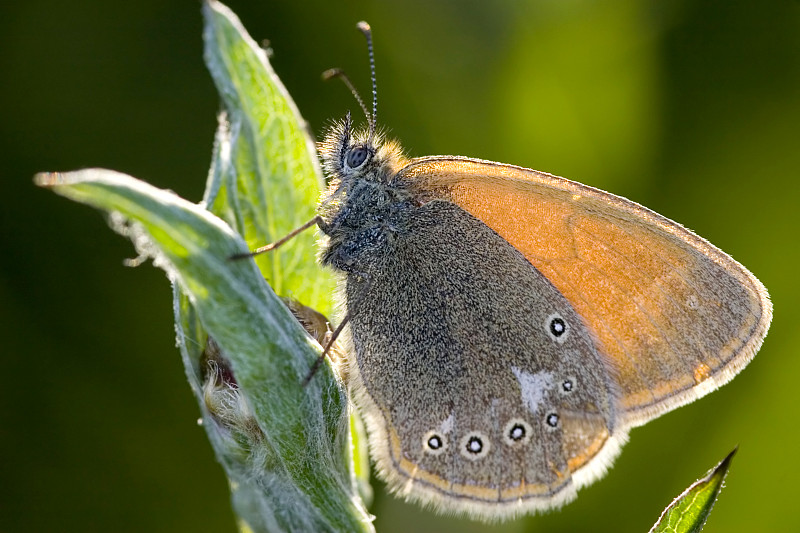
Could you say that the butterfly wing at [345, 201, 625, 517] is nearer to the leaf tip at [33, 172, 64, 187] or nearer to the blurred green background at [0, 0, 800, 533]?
the blurred green background at [0, 0, 800, 533]

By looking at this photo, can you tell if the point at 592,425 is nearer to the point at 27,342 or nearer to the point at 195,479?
the point at 195,479

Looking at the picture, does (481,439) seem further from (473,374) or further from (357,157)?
(357,157)

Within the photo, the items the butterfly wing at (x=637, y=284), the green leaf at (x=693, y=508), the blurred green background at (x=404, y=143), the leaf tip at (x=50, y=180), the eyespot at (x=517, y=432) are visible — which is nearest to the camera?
the leaf tip at (x=50, y=180)

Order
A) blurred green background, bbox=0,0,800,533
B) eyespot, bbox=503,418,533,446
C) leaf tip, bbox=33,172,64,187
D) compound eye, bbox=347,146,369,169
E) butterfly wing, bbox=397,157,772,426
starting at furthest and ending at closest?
blurred green background, bbox=0,0,800,533, compound eye, bbox=347,146,369,169, eyespot, bbox=503,418,533,446, butterfly wing, bbox=397,157,772,426, leaf tip, bbox=33,172,64,187

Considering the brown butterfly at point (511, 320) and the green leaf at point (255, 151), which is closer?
the green leaf at point (255, 151)

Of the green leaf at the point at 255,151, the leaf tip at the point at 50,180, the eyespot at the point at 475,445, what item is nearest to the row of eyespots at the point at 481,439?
the eyespot at the point at 475,445

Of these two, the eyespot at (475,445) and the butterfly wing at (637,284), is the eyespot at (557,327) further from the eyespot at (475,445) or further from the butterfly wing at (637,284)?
the eyespot at (475,445)

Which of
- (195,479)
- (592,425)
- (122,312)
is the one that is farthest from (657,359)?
(122,312)


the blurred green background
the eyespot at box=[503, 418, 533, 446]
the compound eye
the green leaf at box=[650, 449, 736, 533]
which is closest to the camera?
the green leaf at box=[650, 449, 736, 533]

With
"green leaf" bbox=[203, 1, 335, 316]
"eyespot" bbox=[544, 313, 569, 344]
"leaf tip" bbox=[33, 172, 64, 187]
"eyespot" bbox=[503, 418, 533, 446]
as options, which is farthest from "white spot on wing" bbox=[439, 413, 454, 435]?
"leaf tip" bbox=[33, 172, 64, 187]
